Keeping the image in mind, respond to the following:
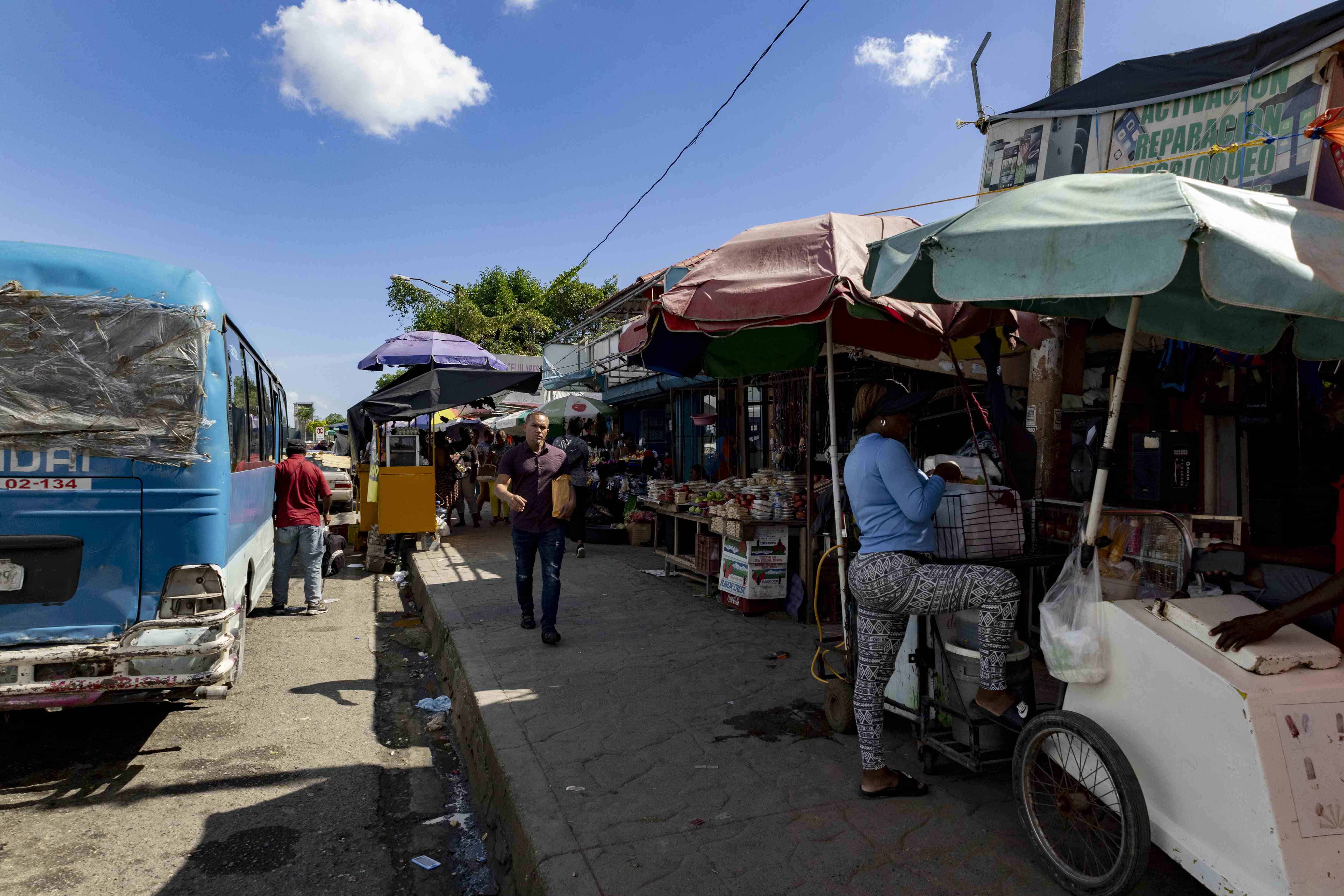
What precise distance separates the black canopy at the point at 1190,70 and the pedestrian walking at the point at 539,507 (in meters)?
4.70

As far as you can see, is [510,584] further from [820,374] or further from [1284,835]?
[1284,835]

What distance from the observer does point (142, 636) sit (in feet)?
13.7

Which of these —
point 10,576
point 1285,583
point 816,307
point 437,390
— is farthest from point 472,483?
point 1285,583

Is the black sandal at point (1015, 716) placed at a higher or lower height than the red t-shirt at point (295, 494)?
lower

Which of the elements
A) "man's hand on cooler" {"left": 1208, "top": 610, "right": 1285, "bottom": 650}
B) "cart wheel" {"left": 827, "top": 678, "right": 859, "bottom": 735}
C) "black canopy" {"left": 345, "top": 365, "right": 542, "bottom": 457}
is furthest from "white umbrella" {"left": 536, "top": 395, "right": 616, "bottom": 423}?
"man's hand on cooler" {"left": 1208, "top": 610, "right": 1285, "bottom": 650}

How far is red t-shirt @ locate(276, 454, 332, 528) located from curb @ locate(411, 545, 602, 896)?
Result: 2.49 m

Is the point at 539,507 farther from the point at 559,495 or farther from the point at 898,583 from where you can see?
the point at 898,583

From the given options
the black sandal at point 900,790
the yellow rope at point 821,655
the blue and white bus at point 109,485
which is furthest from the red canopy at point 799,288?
the blue and white bus at point 109,485

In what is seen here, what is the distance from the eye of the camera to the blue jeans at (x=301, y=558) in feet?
26.7

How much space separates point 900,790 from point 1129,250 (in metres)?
2.52

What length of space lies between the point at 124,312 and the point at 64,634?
1.80 metres

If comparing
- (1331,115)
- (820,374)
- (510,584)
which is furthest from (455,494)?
(1331,115)

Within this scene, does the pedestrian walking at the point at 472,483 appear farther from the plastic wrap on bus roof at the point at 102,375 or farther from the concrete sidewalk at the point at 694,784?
the plastic wrap on bus roof at the point at 102,375

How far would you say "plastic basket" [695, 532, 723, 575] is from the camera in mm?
8141
